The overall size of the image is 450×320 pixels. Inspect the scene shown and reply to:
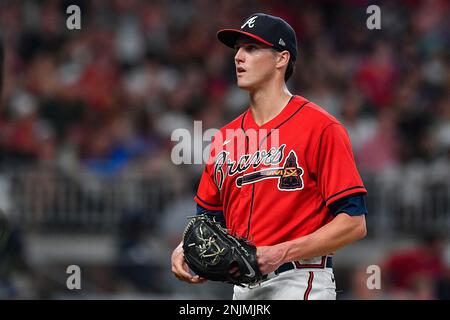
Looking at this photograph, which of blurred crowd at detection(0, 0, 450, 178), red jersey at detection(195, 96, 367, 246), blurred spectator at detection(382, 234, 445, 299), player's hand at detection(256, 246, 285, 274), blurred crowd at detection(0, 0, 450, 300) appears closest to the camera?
player's hand at detection(256, 246, 285, 274)

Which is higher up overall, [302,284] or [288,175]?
[288,175]

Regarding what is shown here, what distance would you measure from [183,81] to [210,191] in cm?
623

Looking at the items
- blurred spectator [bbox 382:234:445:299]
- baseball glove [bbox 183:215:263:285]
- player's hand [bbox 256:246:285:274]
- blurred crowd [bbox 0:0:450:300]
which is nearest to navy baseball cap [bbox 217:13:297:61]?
baseball glove [bbox 183:215:263:285]

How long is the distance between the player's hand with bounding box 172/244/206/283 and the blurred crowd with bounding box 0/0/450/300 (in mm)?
4353

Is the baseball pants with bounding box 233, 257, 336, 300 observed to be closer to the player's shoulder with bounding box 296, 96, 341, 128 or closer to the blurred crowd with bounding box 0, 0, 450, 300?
the player's shoulder with bounding box 296, 96, 341, 128

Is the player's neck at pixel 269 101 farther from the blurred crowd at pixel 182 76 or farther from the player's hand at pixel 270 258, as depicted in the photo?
the blurred crowd at pixel 182 76

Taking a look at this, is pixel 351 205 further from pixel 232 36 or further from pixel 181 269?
pixel 232 36

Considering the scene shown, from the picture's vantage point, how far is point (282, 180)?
170 inches

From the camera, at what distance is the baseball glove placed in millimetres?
4113

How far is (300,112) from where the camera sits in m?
4.43

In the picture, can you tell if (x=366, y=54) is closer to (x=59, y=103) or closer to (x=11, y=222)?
(x=59, y=103)

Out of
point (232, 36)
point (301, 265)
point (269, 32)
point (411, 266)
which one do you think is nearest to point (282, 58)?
point (269, 32)

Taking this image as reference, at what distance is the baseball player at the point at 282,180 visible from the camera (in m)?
4.13

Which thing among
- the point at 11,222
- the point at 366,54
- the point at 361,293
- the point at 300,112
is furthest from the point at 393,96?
the point at 300,112
